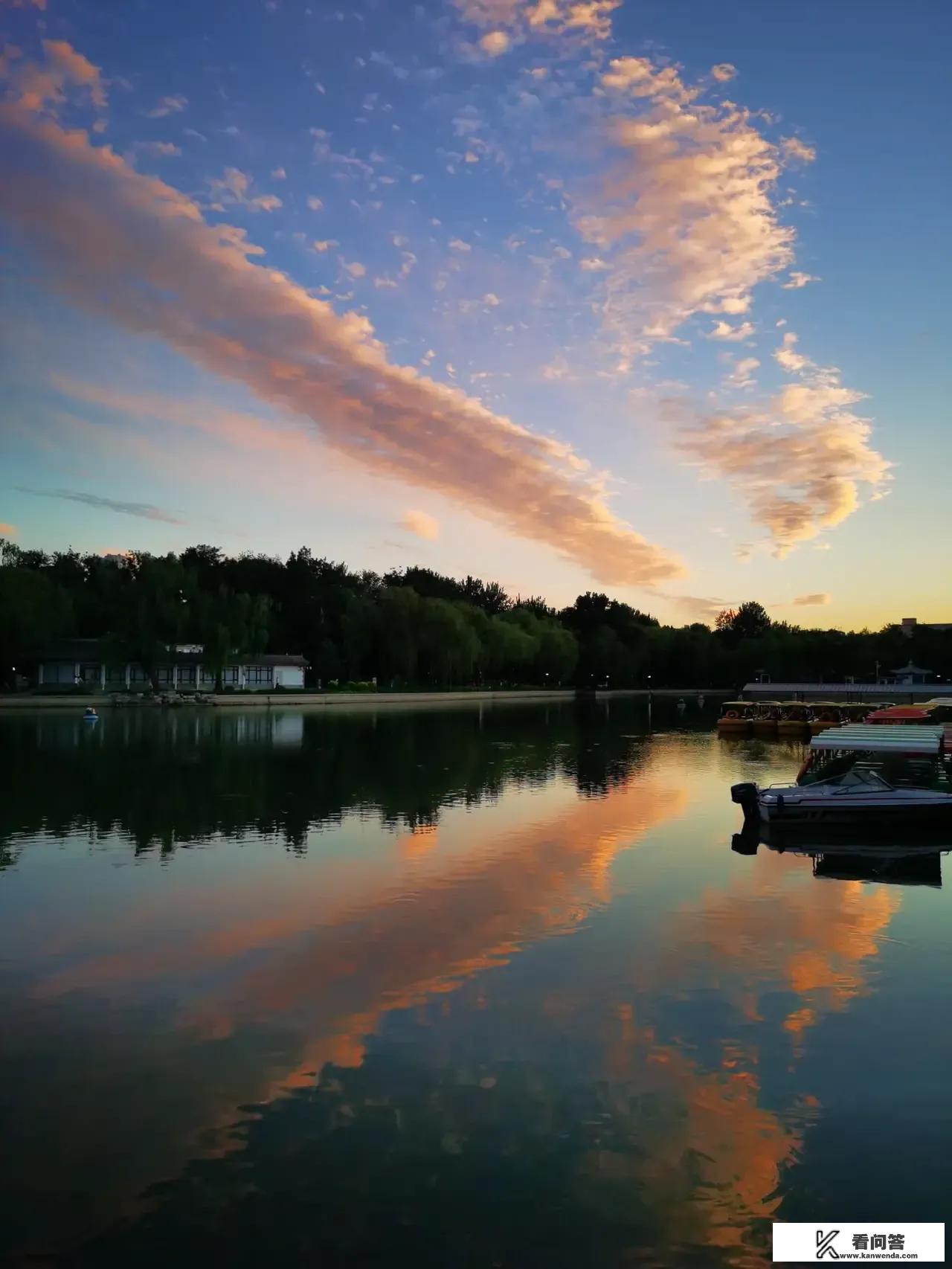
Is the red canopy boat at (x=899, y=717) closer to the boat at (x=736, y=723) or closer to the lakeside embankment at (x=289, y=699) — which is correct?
the boat at (x=736, y=723)

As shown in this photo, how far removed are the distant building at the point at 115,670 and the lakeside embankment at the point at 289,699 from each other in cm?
487

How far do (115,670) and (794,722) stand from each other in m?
63.5

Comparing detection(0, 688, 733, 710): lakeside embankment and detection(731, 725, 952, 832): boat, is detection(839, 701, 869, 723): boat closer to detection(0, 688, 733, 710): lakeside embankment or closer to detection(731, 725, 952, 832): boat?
detection(731, 725, 952, 832): boat

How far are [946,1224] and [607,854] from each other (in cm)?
1587

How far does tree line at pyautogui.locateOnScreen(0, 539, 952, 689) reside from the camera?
290 feet

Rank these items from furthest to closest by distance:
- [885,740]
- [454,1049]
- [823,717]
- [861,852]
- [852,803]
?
[823,717]
[885,740]
[852,803]
[861,852]
[454,1049]

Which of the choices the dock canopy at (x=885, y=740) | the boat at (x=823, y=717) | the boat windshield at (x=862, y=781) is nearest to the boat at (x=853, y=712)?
the boat at (x=823, y=717)

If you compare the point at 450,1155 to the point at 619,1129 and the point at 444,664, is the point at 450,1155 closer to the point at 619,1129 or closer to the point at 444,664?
the point at 619,1129

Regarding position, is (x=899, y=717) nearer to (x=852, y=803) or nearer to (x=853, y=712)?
(x=853, y=712)

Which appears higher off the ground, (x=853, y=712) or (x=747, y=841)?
(x=853, y=712)

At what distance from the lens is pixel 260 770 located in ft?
132

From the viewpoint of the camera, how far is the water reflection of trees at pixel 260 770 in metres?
27.7

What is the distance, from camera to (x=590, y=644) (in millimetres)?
175875

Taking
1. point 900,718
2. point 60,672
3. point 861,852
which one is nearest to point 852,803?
point 861,852
